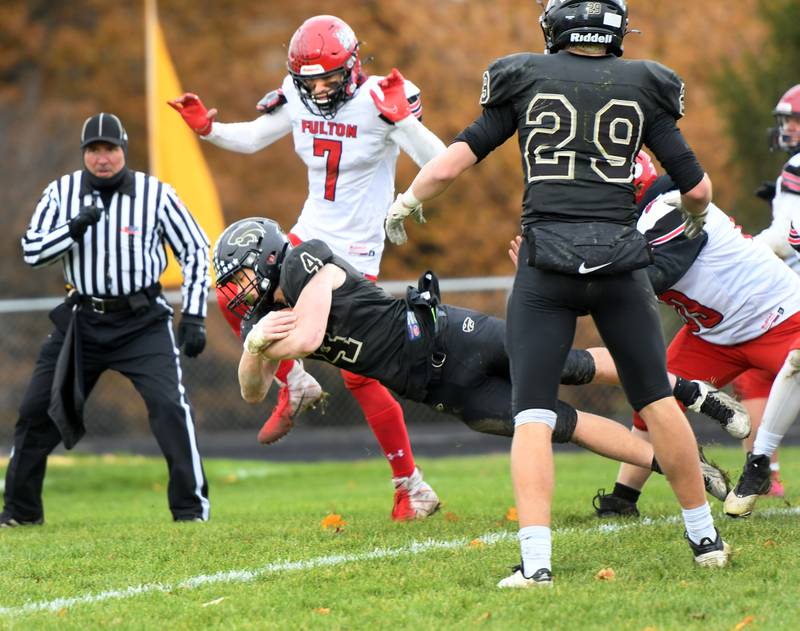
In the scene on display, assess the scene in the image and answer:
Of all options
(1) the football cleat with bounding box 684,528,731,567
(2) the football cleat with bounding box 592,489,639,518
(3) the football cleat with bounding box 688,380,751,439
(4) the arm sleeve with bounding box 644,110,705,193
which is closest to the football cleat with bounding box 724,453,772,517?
(3) the football cleat with bounding box 688,380,751,439

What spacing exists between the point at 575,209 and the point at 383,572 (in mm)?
1560

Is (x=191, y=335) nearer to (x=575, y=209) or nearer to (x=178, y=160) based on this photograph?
(x=575, y=209)

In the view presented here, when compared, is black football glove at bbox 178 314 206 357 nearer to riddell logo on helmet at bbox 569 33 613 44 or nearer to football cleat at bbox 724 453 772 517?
football cleat at bbox 724 453 772 517

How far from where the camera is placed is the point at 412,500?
6.75m

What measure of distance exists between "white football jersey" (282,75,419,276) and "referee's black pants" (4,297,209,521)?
1.09 m

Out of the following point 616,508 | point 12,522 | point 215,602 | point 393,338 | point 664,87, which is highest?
point 664,87

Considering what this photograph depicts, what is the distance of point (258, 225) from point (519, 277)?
154 centimetres

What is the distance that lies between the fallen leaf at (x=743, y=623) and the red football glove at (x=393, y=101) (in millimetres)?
3380

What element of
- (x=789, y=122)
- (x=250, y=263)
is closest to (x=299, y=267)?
(x=250, y=263)

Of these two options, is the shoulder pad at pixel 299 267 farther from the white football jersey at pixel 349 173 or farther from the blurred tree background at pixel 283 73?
the blurred tree background at pixel 283 73

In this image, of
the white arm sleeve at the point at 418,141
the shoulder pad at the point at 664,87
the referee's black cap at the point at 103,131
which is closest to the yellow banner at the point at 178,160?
the referee's black cap at the point at 103,131

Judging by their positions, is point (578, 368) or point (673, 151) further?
point (578, 368)

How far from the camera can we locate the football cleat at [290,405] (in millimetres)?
6531

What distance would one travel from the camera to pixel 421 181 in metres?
4.72
